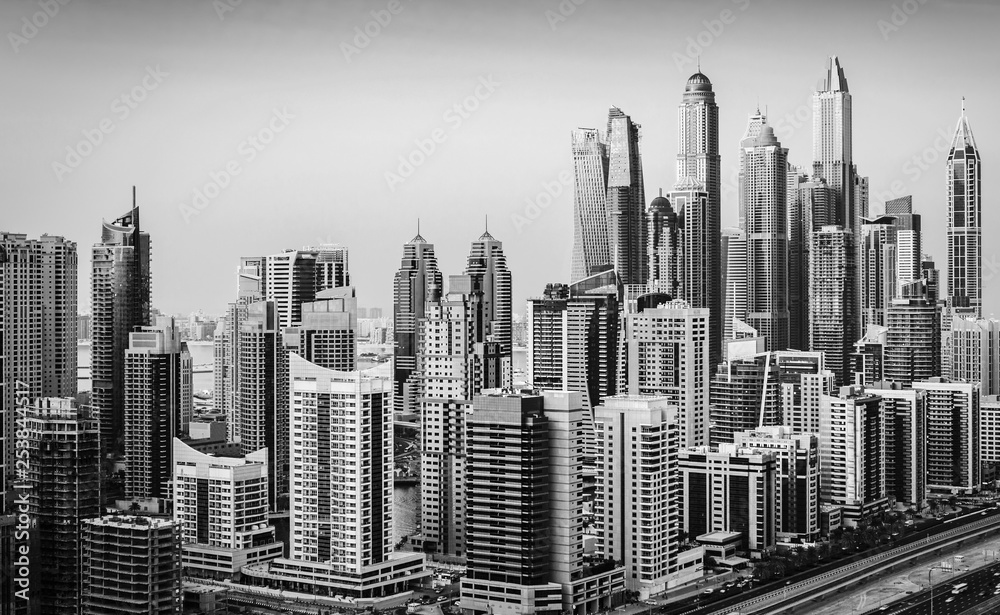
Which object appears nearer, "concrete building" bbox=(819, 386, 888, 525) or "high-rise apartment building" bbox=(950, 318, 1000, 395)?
"concrete building" bbox=(819, 386, 888, 525)

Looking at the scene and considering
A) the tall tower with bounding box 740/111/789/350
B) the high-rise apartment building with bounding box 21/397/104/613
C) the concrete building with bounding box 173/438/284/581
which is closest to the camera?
the high-rise apartment building with bounding box 21/397/104/613

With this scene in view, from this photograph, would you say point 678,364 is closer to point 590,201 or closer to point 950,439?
point 950,439

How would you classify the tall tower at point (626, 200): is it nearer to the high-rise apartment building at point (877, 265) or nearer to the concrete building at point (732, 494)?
the high-rise apartment building at point (877, 265)

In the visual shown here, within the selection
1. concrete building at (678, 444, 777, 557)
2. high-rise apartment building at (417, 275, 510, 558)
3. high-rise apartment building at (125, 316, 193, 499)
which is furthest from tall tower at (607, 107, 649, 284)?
concrete building at (678, 444, 777, 557)

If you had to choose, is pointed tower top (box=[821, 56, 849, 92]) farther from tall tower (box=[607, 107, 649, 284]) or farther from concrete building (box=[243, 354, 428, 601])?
concrete building (box=[243, 354, 428, 601])

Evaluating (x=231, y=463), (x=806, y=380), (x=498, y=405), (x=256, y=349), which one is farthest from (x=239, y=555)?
(x=806, y=380)

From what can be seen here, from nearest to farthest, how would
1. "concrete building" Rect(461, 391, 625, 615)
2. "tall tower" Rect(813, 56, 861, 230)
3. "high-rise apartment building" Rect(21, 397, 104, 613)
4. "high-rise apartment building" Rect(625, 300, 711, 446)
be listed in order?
"high-rise apartment building" Rect(21, 397, 104, 613)
"concrete building" Rect(461, 391, 625, 615)
"high-rise apartment building" Rect(625, 300, 711, 446)
"tall tower" Rect(813, 56, 861, 230)

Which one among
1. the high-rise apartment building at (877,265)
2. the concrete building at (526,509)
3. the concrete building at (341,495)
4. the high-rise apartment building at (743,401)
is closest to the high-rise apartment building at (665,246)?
the high-rise apartment building at (877,265)

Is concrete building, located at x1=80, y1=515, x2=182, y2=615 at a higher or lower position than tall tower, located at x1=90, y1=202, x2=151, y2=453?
lower
